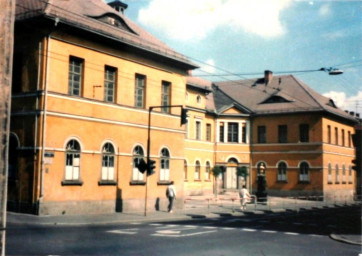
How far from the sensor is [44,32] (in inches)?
796

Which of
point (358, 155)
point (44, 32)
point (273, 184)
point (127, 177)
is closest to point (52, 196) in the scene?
point (127, 177)

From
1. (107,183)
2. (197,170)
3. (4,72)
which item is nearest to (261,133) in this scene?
(197,170)

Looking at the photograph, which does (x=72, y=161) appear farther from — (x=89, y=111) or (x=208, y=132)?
(x=208, y=132)

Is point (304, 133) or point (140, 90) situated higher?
point (140, 90)

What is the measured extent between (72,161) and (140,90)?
21.9 ft

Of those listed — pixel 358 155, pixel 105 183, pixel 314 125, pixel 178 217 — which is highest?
pixel 314 125

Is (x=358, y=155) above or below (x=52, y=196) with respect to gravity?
above

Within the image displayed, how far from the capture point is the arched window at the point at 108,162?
75.6 feet

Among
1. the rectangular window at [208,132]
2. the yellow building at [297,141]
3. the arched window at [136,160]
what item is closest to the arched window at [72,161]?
the arched window at [136,160]

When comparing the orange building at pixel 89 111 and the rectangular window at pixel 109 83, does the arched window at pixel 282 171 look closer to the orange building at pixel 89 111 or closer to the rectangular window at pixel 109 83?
the orange building at pixel 89 111

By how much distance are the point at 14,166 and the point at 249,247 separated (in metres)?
13.0

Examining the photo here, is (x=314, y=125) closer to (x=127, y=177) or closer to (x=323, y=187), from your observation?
(x=323, y=187)

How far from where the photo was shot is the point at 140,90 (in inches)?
1018

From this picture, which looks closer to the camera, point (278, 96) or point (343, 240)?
point (343, 240)
